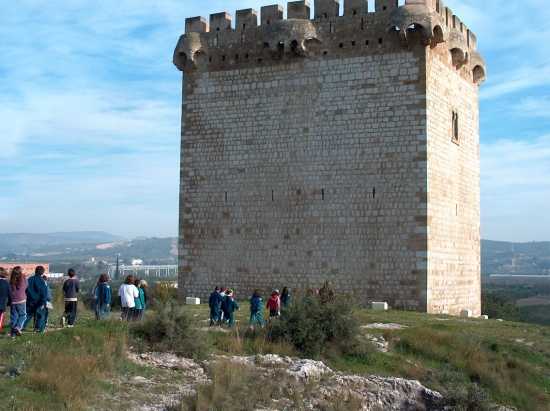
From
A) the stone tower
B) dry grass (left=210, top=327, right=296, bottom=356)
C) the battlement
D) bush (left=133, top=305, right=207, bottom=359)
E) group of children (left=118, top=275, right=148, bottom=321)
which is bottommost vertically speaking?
dry grass (left=210, top=327, right=296, bottom=356)

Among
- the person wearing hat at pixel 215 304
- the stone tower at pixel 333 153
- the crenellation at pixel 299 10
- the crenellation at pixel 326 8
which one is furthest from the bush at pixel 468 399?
the crenellation at pixel 299 10

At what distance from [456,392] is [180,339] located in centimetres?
450

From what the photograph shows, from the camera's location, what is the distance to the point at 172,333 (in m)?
11.9

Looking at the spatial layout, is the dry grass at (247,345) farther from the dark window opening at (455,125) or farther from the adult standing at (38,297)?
the dark window opening at (455,125)

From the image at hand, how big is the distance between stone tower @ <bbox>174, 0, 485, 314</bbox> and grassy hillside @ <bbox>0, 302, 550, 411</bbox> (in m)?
2.53

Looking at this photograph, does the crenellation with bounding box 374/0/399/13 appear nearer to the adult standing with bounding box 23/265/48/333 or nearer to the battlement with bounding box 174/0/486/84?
the battlement with bounding box 174/0/486/84

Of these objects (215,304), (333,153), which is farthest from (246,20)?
(215,304)

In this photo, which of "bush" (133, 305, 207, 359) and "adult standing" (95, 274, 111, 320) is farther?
"adult standing" (95, 274, 111, 320)

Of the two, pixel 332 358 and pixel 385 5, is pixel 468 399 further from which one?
pixel 385 5

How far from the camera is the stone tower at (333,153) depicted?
58.9 ft

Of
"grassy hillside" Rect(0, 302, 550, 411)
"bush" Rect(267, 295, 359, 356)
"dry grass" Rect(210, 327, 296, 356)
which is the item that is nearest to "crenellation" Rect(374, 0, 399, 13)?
"grassy hillside" Rect(0, 302, 550, 411)

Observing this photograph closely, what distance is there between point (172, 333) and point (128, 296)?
201 cm

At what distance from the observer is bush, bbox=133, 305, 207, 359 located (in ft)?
38.6

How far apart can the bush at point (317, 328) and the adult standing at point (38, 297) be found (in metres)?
3.91
